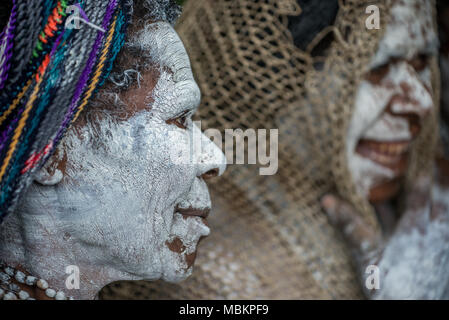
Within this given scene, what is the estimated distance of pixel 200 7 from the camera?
1.08 m

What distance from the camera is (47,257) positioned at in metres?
0.67

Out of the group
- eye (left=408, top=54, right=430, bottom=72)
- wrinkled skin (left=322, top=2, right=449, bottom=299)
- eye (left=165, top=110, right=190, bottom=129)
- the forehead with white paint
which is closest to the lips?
eye (left=165, top=110, right=190, bottom=129)

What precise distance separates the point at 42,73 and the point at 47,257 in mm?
290

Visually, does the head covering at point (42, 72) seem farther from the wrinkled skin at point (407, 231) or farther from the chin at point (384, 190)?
the chin at point (384, 190)

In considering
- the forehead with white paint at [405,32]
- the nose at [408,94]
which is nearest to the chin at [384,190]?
the nose at [408,94]

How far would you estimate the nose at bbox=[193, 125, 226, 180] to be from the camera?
0.73 meters

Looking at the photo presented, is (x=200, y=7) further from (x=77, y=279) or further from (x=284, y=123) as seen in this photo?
(x=77, y=279)

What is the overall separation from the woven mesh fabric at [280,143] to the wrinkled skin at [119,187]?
1.04ft

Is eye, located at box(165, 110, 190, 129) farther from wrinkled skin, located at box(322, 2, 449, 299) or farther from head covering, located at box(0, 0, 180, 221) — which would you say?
wrinkled skin, located at box(322, 2, 449, 299)

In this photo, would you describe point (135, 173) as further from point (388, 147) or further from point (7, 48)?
point (388, 147)

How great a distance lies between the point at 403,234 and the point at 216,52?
30.0 inches

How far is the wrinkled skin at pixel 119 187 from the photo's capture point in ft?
2.09

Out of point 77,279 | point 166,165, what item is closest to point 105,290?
point 77,279

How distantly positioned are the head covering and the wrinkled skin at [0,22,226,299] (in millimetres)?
48
